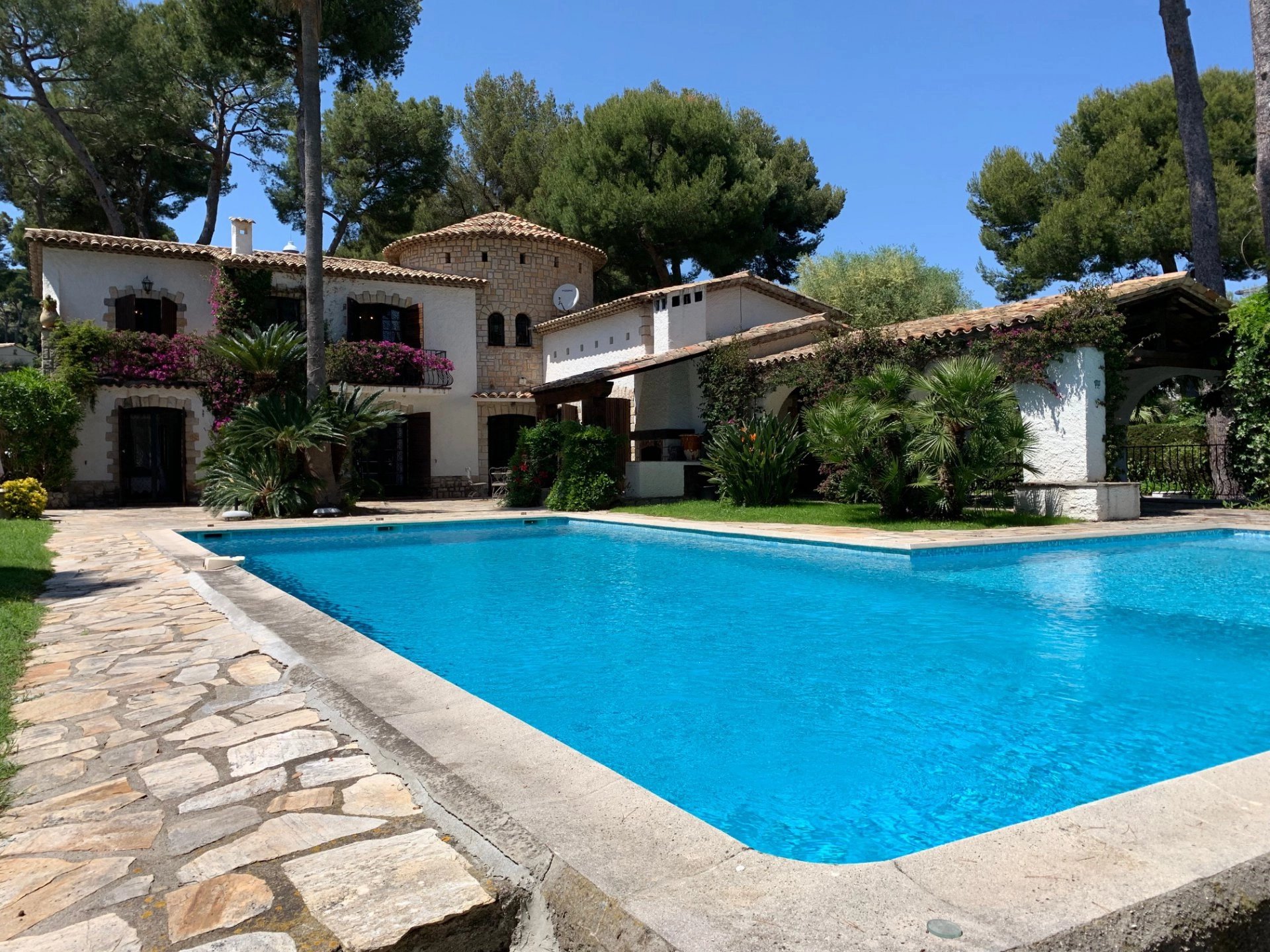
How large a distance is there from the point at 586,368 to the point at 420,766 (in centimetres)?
1966

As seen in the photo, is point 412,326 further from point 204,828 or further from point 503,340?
point 204,828

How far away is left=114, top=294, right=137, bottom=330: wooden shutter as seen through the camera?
18.8 meters

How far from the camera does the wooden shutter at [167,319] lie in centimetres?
1947

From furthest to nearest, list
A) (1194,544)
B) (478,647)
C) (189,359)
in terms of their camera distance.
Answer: (189,359)
(1194,544)
(478,647)

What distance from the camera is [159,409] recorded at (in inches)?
758

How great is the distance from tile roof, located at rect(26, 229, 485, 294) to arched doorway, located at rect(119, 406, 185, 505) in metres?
3.72

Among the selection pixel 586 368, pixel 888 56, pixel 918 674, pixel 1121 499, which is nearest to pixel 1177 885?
pixel 918 674

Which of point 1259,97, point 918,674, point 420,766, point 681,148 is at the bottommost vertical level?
point 918,674

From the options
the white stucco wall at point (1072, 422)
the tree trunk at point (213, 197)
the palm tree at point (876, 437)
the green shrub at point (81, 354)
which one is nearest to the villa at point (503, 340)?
the white stucco wall at point (1072, 422)

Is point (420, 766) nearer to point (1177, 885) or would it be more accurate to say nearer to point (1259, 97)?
point (1177, 885)

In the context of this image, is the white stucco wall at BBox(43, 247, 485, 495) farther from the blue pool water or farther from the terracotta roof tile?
the blue pool water

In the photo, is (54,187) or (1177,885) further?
(54,187)

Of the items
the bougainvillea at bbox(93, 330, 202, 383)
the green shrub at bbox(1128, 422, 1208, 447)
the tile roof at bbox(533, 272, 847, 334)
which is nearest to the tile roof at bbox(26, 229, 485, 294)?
the bougainvillea at bbox(93, 330, 202, 383)

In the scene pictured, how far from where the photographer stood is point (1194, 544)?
10164mm
